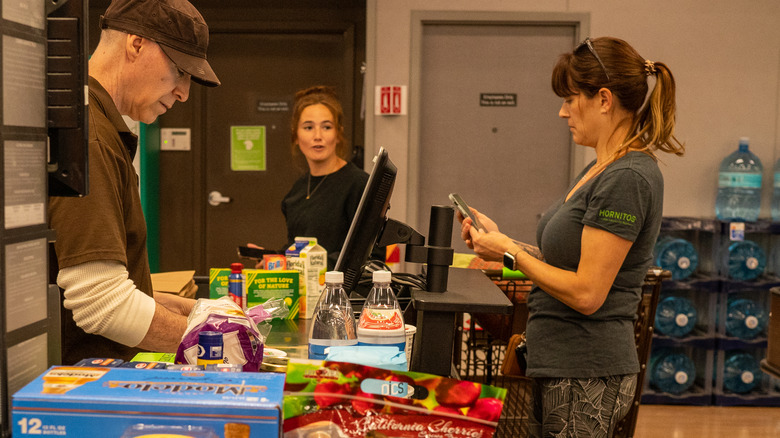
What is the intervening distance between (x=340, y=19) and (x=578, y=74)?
3200 mm

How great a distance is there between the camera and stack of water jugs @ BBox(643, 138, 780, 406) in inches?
173

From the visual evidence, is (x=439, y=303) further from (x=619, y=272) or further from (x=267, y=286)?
(x=267, y=286)

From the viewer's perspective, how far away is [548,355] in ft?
6.16

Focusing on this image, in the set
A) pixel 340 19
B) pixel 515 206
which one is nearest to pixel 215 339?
pixel 515 206

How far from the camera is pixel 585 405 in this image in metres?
1.83

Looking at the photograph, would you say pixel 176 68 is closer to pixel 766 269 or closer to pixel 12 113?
pixel 12 113

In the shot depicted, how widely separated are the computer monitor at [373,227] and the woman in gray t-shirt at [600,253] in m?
0.42

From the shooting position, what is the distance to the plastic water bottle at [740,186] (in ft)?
14.7

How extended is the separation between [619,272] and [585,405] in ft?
1.21

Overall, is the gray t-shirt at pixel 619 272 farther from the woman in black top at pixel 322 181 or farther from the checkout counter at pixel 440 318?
the woman in black top at pixel 322 181

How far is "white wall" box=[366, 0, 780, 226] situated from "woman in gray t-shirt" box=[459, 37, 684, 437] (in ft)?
8.59

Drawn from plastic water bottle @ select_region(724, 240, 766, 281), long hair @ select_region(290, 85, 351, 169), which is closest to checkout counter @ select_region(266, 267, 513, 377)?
long hair @ select_region(290, 85, 351, 169)

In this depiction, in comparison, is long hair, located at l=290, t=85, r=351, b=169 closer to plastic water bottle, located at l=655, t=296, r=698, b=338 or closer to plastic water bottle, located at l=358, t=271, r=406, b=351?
plastic water bottle, located at l=358, t=271, r=406, b=351

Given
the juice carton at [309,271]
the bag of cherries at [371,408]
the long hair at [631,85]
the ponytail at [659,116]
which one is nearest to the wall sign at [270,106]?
the juice carton at [309,271]
